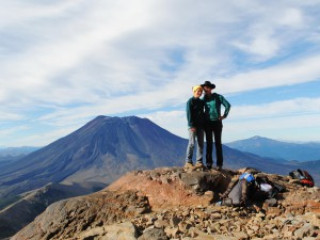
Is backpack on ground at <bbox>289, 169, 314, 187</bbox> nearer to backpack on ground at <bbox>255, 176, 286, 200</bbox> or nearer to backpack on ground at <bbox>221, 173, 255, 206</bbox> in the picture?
backpack on ground at <bbox>255, 176, 286, 200</bbox>

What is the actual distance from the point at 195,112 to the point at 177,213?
458 centimetres

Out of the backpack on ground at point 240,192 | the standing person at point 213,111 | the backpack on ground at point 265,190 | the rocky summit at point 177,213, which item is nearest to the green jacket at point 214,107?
the standing person at point 213,111

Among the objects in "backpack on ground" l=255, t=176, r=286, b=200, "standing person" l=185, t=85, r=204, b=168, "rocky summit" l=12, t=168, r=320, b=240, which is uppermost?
"standing person" l=185, t=85, r=204, b=168

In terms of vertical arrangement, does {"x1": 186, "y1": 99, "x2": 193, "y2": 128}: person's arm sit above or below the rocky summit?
above

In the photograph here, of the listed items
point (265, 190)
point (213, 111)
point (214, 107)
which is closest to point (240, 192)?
point (265, 190)

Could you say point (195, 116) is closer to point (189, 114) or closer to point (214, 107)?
→ point (189, 114)

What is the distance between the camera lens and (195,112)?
620 inches

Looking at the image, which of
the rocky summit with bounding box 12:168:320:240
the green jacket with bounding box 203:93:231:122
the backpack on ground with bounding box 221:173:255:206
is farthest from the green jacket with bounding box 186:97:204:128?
the backpack on ground with bounding box 221:173:255:206

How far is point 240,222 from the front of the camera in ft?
40.5

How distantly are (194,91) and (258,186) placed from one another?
4.73 m

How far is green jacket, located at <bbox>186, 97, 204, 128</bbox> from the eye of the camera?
614 inches

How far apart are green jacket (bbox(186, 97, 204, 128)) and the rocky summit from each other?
221 cm

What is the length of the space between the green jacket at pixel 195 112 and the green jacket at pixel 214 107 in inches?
10.0

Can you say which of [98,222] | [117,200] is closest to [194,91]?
[117,200]
